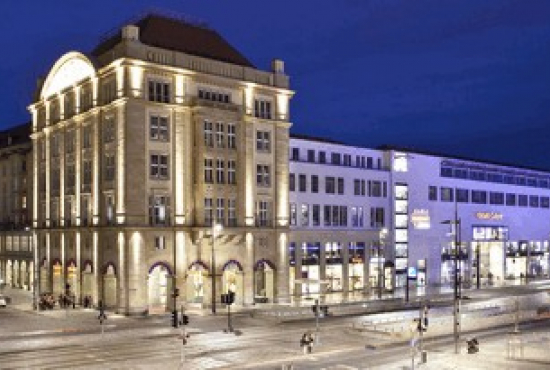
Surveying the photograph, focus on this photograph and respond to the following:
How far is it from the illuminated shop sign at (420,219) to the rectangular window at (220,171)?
117 ft

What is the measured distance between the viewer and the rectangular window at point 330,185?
89375 millimetres

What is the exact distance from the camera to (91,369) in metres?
41.6

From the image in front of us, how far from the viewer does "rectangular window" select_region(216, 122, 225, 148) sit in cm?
7338

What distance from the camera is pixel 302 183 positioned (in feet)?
285

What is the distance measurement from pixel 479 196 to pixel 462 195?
4.87m

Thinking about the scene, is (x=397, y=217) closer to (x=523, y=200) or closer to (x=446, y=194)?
(x=446, y=194)

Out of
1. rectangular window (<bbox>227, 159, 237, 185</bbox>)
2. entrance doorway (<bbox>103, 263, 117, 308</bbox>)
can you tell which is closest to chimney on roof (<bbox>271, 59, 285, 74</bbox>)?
rectangular window (<bbox>227, 159, 237, 185</bbox>)

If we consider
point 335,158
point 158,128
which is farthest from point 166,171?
point 335,158

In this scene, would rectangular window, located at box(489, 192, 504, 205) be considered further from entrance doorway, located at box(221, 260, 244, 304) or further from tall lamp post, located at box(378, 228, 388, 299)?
entrance doorway, located at box(221, 260, 244, 304)

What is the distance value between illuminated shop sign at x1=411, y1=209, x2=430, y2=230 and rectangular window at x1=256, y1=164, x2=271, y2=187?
1145 inches

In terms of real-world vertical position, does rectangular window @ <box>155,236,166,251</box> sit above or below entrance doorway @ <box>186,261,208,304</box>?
above

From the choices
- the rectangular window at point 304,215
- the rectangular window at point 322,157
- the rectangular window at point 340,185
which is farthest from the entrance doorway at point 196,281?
the rectangular window at point 340,185

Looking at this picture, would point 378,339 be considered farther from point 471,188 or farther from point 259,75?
point 471,188

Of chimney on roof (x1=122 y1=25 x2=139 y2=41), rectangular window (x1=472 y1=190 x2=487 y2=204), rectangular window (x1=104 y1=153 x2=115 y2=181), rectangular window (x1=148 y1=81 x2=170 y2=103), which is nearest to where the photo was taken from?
chimney on roof (x1=122 y1=25 x2=139 y2=41)
